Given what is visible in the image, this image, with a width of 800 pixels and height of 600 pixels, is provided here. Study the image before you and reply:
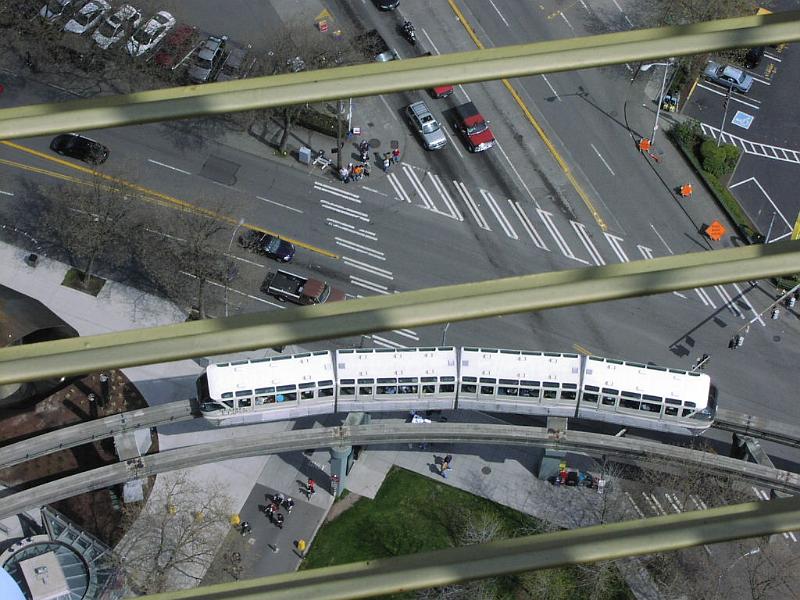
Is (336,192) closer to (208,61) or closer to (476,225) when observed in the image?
(476,225)

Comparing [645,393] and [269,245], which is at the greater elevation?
[269,245]

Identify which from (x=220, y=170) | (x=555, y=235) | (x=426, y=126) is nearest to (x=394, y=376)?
(x=555, y=235)

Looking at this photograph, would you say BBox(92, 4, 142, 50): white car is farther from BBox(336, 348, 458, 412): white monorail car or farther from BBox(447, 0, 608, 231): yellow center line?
BBox(336, 348, 458, 412): white monorail car

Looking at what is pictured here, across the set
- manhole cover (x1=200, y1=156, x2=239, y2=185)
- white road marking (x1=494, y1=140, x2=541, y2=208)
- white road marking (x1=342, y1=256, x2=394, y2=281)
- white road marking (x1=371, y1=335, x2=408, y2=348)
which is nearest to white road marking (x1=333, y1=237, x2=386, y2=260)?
white road marking (x1=342, y1=256, x2=394, y2=281)

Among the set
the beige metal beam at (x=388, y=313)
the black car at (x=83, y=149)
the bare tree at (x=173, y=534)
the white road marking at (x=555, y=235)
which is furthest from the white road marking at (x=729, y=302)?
the beige metal beam at (x=388, y=313)

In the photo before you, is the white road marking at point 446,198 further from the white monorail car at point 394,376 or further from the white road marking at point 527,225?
the white monorail car at point 394,376
